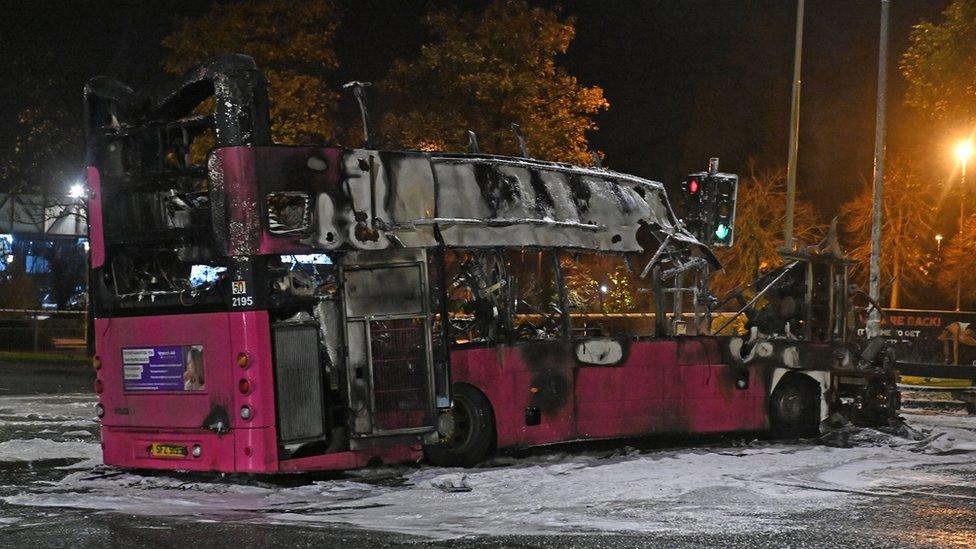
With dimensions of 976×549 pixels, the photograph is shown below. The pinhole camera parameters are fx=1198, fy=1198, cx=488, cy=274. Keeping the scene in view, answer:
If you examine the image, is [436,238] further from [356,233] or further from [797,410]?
[797,410]

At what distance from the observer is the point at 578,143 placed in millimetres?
27781

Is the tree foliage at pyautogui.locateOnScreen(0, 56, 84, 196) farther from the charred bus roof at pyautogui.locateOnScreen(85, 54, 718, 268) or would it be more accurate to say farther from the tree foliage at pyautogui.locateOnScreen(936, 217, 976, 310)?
the tree foliage at pyautogui.locateOnScreen(936, 217, 976, 310)

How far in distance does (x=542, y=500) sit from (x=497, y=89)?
58.6 feet

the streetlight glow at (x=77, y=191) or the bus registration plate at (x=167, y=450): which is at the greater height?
the streetlight glow at (x=77, y=191)

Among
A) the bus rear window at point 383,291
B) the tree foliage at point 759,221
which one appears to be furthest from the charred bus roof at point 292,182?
the tree foliage at point 759,221

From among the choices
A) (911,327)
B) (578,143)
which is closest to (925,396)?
(911,327)

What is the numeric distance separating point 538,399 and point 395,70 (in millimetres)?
16581

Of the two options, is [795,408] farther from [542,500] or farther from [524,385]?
[542,500]

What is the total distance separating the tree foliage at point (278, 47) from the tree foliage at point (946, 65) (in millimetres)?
13591

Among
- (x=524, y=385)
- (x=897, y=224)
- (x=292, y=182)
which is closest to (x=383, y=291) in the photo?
(x=292, y=182)

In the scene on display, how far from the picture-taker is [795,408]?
607 inches

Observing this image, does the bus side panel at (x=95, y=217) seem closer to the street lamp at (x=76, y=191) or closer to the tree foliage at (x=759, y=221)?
the street lamp at (x=76, y=191)

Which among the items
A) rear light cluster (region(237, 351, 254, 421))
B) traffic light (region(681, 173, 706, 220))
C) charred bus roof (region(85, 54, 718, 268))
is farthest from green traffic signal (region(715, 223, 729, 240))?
rear light cluster (region(237, 351, 254, 421))

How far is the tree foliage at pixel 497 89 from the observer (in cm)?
2714
